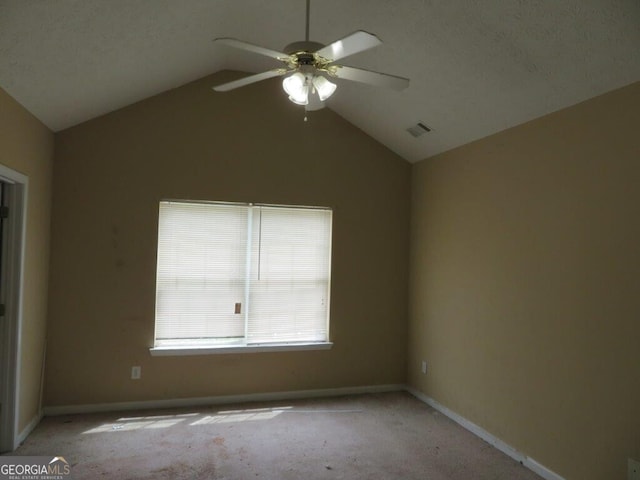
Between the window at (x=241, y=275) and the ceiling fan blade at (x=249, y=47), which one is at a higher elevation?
the ceiling fan blade at (x=249, y=47)

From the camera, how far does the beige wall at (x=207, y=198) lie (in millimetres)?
3639

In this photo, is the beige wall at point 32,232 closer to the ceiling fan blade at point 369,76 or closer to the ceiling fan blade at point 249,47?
the ceiling fan blade at point 249,47

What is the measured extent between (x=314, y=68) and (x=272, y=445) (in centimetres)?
268

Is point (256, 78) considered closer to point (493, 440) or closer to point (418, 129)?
point (418, 129)

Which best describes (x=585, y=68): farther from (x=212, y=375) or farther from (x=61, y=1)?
(x=212, y=375)

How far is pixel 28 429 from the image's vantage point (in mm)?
3182

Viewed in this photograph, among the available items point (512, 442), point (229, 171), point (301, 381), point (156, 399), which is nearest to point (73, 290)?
point (156, 399)

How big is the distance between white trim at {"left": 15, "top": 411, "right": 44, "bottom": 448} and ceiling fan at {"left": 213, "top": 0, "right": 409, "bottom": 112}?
2988mm

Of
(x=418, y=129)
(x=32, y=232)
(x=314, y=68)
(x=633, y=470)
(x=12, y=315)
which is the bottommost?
(x=633, y=470)

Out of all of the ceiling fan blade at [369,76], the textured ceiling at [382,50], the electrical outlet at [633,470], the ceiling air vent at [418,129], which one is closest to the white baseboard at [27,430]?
the textured ceiling at [382,50]

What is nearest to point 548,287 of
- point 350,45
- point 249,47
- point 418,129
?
point 418,129

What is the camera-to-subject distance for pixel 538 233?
2.95 metres

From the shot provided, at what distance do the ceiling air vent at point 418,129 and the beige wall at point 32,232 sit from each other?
311 centimetres

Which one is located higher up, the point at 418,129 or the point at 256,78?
the point at 418,129
